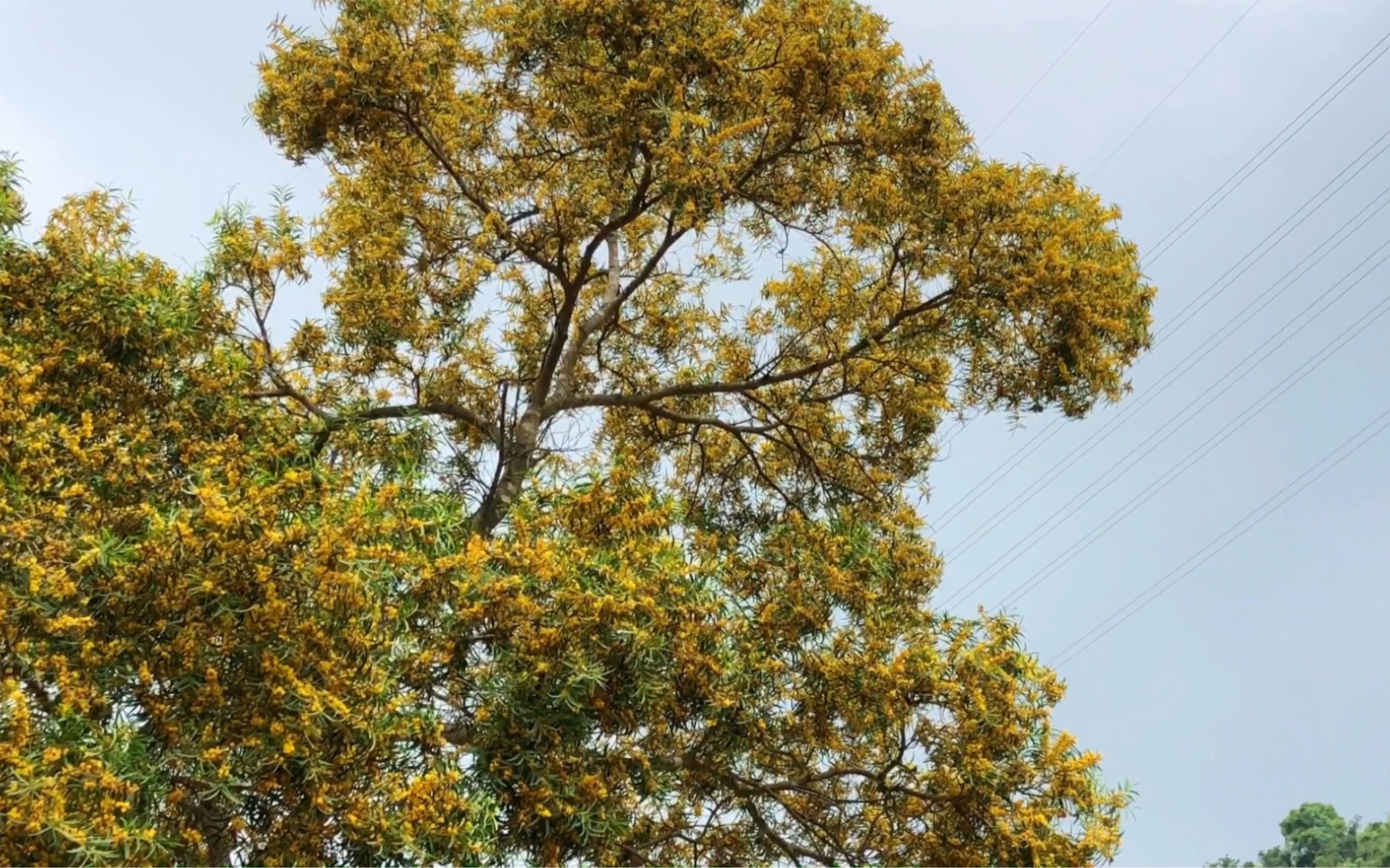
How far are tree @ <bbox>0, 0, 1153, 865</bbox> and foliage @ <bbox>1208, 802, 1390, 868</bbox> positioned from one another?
16950 millimetres

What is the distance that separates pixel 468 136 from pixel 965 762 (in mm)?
3873

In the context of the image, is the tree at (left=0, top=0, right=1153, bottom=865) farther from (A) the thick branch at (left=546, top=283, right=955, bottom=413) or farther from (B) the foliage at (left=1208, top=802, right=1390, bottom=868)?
(B) the foliage at (left=1208, top=802, right=1390, bottom=868)

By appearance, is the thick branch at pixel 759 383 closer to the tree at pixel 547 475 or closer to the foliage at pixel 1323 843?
the tree at pixel 547 475

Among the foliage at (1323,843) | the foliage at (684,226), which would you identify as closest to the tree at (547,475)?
the foliage at (684,226)

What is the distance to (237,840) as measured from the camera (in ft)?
12.2

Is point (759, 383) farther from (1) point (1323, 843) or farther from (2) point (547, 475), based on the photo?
(1) point (1323, 843)

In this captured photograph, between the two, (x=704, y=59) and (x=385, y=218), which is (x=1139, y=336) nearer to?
(x=704, y=59)

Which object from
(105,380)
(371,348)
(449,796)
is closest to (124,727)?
(449,796)

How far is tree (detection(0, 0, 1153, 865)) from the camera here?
141 inches

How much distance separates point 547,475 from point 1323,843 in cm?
2037

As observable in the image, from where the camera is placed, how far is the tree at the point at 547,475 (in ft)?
11.7

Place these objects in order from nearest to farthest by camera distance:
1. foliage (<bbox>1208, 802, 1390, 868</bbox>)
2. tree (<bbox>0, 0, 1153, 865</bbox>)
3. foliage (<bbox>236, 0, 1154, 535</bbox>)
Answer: tree (<bbox>0, 0, 1153, 865</bbox>), foliage (<bbox>236, 0, 1154, 535</bbox>), foliage (<bbox>1208, 802, 1390, 868</bbox>)

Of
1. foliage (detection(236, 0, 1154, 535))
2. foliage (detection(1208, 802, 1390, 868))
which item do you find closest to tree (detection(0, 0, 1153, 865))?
foliage (detection(236, 0, 1154, 535))

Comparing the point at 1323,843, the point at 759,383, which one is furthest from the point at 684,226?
the point at 1323,843
